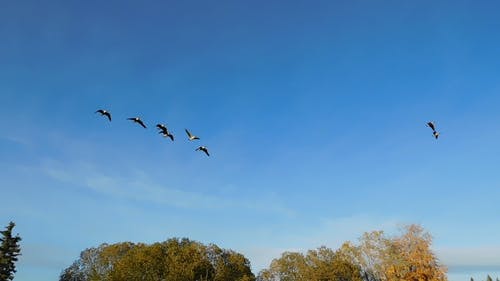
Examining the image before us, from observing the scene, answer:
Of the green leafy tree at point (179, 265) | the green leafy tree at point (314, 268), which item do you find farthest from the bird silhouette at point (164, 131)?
the green leafy tree at point (314, 268)

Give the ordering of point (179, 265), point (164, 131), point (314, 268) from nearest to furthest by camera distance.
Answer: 1. point (164, 131)
2. point (179, 265)
3. point (314, 268)

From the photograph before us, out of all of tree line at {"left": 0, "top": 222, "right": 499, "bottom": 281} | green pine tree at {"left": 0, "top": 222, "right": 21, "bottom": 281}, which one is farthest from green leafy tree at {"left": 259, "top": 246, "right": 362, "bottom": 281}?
green pine tree at {"left": 0, "top": 222, "right": 21, "bottom": 281}

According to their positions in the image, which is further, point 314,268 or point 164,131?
point 314,268

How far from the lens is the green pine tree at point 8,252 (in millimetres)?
70312

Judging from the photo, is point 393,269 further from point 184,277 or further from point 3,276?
point 3,276

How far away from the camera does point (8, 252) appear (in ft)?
237

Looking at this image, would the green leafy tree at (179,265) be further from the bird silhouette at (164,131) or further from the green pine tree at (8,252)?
the bird silhouette at (164,131)

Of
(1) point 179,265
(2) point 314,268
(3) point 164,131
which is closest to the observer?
(3) point 164,131

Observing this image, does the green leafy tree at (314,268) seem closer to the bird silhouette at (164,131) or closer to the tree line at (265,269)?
the tree line at (265,269)

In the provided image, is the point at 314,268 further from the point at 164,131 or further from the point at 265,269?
the point at 164,131

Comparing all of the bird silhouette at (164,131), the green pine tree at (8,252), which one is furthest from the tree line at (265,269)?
the bird silhouette at (164,131)

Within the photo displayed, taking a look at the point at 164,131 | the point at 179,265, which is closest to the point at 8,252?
the point at 179,265

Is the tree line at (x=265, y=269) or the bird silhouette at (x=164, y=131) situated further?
the tree line at (x=265, y=269)

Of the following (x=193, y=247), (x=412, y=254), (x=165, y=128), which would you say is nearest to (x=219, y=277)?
(x=193, y=247)
